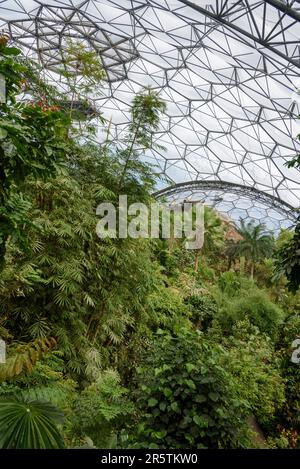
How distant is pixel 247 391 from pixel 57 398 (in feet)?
13.6

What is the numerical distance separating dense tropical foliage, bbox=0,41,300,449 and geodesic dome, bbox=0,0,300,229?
339 cm

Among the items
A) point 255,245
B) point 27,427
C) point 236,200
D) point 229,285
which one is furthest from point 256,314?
point 236,200

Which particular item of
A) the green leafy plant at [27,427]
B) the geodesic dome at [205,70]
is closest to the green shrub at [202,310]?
the geodesic dome at [205,70]

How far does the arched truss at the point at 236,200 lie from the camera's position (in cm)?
3117

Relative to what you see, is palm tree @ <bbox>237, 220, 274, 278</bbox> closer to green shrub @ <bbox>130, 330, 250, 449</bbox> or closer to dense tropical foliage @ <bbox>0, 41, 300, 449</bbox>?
dense tropical foliage @ <bbox>0, 41, 300, 449</bbox>

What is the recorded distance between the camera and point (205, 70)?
19453 mm

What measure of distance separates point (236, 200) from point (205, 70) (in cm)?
1763

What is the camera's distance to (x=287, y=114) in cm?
1931

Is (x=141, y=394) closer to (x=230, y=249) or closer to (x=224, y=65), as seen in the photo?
(x=224, y=65)

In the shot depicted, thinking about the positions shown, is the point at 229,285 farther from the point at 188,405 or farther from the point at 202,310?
the point at 188,405

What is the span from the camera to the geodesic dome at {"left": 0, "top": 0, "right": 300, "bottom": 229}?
11.3 metres

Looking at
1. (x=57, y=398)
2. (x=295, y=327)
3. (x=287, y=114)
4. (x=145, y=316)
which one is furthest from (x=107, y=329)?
(x=287, y=114)

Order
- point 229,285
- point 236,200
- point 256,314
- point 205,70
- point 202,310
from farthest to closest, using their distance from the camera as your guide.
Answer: point 236,200, point 205,70, point 229,285, point 202,310, point 256,314

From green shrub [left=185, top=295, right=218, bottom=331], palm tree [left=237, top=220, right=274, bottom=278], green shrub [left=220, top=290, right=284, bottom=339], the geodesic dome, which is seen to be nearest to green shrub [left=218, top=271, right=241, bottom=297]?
green shrub [left=185, top=295, right=218, bottom=331]
